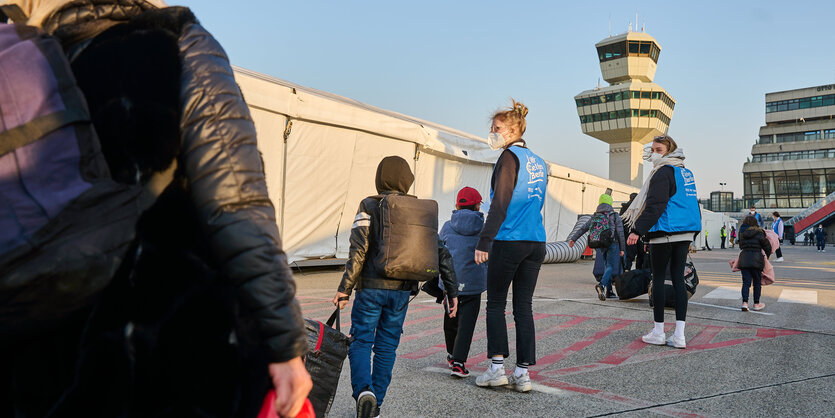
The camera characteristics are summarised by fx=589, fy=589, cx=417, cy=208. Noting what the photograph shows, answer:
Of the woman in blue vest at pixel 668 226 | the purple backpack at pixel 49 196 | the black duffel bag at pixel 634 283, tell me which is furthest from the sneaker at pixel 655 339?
the purple backpack at pixel 49 196

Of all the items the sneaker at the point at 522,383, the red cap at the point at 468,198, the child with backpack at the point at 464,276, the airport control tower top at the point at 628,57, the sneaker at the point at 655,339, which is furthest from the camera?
the airport control tower top at the point at 628,57

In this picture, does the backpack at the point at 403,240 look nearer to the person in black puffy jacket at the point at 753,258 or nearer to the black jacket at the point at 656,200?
the black jacket at the point at 656,200

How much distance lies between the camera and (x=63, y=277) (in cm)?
96

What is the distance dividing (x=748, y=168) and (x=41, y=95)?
93151 mm

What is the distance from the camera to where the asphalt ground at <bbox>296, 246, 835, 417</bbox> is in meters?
3.62

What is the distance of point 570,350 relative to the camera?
526 cm

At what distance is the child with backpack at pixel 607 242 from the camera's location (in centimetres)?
901

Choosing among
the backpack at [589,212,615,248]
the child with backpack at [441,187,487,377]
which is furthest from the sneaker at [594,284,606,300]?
the child with backpack at [441,187,487,377]

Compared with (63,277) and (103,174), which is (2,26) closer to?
(103,174)

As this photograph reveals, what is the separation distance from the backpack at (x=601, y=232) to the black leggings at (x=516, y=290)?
5.38m

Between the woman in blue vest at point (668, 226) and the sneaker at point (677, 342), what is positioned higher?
the woman in blue vest at point (668, 226)

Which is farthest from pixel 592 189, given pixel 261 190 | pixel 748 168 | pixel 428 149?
pixel 748 168

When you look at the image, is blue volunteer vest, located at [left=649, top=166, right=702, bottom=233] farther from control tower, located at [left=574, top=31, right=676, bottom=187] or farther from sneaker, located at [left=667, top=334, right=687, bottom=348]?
control tower, located at [left=574, top=31, right=676, bottom=187]

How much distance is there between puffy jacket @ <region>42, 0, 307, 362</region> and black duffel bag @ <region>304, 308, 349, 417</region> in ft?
4.24
